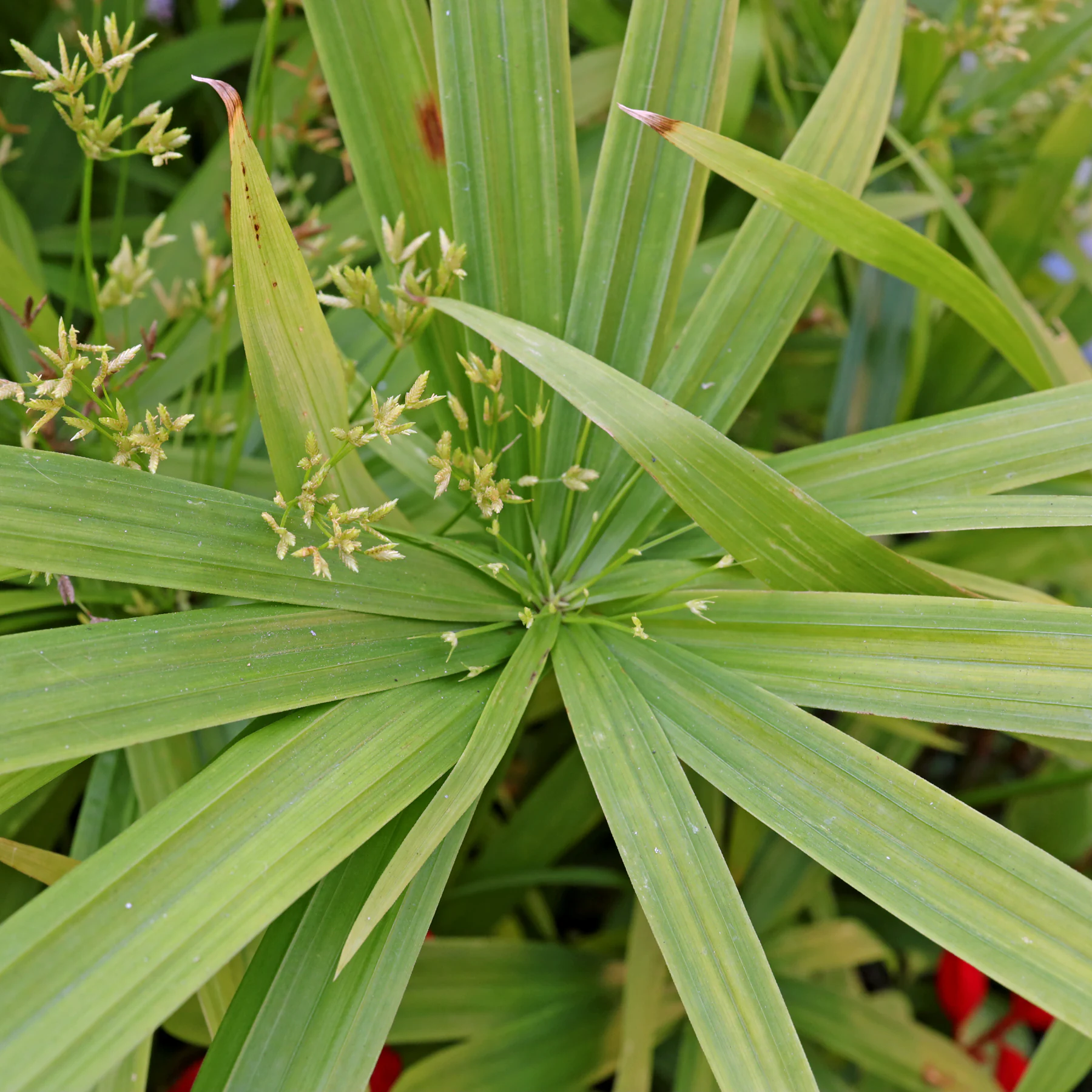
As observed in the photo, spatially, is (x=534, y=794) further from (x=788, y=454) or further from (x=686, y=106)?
(x=686, y=106)

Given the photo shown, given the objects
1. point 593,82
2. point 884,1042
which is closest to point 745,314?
point 593,82

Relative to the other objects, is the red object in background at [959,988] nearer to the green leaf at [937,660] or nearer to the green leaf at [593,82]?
the green leaf at [937,660]

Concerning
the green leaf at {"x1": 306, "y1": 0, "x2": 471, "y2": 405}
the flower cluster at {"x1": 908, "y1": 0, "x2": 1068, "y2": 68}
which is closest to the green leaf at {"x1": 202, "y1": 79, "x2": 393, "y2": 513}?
the green leaf at {"x1": 306, "y1": 0, "x2": 471, "y2": 405}

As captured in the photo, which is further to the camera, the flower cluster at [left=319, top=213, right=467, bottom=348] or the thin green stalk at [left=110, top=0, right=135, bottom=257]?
the thin green stalk at [left=110, top=0, right=135, bottom=257]

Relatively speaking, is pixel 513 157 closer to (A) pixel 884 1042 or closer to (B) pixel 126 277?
(B) pixel 126 277

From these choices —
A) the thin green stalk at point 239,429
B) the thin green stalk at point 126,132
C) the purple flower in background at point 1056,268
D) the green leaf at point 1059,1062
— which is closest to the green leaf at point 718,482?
the thin green stalk at point 239,429

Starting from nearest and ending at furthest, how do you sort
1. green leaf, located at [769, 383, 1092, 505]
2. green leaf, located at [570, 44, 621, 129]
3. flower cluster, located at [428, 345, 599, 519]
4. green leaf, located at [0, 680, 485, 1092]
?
green leaf, located at [0, 680, 485, 1092] < flower cluster, located at [428, 345, 599, 519] < green leaf, located at [769, 383, 1092, 505] < green leaf, located at [570, 44, 621, 129]

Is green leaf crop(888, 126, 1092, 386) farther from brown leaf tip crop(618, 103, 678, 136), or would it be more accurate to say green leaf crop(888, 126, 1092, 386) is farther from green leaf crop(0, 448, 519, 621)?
green leaf crop(0, 448, 519, 621)
